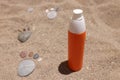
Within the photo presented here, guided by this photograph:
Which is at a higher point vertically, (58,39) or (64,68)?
(58,39)

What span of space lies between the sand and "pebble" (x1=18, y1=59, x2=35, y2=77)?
0.07 feet

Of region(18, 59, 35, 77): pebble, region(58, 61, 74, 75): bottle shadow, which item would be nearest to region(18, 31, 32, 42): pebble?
region(18, 59, 35, 77): pebble

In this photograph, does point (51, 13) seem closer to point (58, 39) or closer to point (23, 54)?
point (58, 39)

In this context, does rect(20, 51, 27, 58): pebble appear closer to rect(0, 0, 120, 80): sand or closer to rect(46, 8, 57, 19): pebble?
rect(0, 0, 120, 80): sand

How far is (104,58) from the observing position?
1.36 metres

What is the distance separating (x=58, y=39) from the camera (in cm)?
149

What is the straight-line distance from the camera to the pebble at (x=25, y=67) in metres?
1.31

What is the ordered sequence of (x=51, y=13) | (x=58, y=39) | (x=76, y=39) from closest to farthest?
(x=76, y=39) → (x=58, y=39) → (x=51, y=13)

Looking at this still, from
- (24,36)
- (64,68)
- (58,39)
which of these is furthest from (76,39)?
(24,36)

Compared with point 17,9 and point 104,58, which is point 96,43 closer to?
point 104,58

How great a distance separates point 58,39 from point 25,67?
29 centimetres

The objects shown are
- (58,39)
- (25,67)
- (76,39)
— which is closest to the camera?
(76,39)

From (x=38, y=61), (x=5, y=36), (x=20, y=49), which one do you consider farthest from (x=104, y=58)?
(x=5, y=36)

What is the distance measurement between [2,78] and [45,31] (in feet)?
1.39
